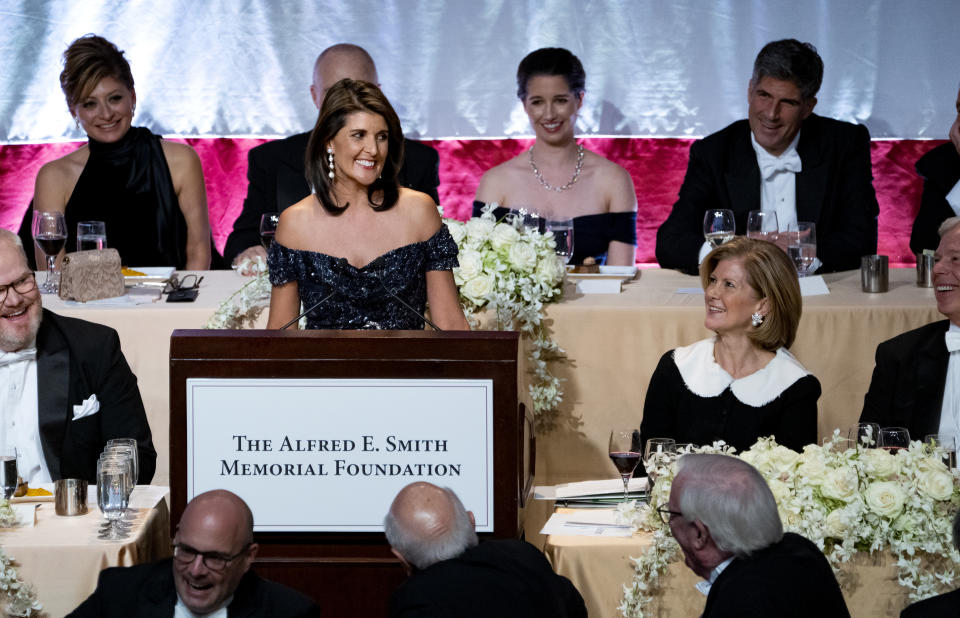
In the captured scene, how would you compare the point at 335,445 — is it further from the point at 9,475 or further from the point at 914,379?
the point at 914,379

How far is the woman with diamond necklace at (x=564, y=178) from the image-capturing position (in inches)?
223

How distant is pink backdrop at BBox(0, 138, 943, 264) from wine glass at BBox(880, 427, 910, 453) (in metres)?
3.84

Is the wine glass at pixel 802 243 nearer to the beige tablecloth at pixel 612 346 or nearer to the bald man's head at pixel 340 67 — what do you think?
the beige tablecloth at pixel 612 346

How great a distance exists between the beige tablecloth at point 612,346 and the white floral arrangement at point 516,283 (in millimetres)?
82

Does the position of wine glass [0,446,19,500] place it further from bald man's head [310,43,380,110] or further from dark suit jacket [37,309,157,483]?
bald man's head [310,43,380,110]

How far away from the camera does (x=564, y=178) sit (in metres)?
5.84

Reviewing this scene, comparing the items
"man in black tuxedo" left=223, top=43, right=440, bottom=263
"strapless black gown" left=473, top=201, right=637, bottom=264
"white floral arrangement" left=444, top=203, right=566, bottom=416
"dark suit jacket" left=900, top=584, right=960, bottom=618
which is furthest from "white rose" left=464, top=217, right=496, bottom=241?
"dark suit jacket" left=900, top=584, right=960, bottom=618

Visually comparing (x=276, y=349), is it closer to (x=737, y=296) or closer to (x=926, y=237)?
(x=737, y=296)

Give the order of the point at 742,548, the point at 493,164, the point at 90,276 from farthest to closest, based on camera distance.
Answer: the point at 493,164 → the point at 90,276 → the point at 742,548

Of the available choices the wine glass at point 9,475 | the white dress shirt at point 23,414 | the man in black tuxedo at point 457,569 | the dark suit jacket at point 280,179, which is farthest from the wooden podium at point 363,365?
the dark suit jacket at point 280,179

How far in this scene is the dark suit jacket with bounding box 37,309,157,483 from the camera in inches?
Answer: 149

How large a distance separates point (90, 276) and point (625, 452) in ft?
7.39

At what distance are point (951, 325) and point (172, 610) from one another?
8.02 ft

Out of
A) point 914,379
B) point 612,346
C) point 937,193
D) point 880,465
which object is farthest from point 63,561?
point 937,193
